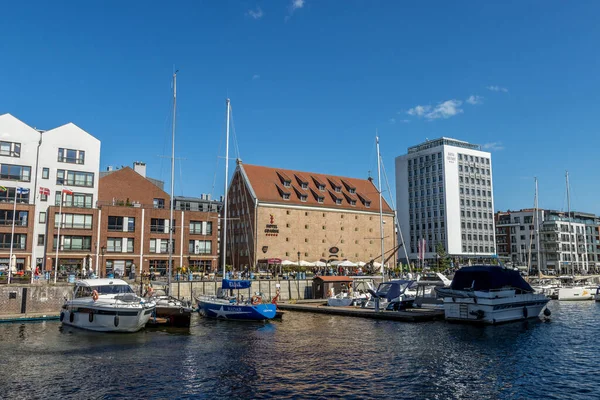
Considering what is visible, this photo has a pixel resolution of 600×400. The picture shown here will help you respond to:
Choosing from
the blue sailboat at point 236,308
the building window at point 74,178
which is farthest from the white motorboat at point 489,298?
the building window at point 74,178

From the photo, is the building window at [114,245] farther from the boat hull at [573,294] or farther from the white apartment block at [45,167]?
the boat hull at [573,294]

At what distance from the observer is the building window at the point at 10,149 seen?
214 feet

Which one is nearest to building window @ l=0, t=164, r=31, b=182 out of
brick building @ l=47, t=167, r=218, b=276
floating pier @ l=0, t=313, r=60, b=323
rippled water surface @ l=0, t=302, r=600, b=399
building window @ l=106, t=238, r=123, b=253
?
brick building @ l=47, t=167, r=218, b=276

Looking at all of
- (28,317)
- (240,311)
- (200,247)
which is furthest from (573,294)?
(28,317)

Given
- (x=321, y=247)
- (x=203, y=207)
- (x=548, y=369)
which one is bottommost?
(x=548, y=369)

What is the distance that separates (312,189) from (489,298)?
50.6m

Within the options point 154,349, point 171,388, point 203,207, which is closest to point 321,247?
point 203,207

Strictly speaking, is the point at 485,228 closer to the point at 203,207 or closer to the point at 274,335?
the point at 203,207

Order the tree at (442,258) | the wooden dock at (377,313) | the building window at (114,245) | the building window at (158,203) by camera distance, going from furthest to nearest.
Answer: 1. the tree at (442,258)
2. the building window at (158,203)
3. the building window at (114,245)
4. the wooden dock at (377,313)

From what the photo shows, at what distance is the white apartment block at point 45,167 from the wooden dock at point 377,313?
1268 inches

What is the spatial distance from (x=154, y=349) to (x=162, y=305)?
9.75 metres

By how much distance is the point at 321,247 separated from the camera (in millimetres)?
84000

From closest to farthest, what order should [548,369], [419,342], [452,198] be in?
1. [548,369]
2. [419,342]
3. [452,198]

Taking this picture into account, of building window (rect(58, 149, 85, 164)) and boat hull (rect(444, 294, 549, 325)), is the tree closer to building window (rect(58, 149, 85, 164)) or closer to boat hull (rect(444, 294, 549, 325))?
boat hull (rect(444, 294, 549, 325))
